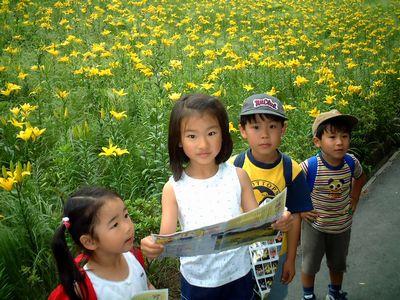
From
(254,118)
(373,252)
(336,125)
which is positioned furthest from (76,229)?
(373,252)

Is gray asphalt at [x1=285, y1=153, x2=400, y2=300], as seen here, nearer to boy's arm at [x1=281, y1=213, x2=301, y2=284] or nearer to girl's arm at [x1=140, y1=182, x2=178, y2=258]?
boy's arm at [x1=281, y1=213, x2=301, y2=284]

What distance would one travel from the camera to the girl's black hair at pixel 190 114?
5.34 feet

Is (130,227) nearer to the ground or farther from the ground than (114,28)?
nearer to the ground

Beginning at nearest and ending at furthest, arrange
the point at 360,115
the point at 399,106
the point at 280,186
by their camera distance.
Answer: the point at 280,186
the point at 360,115
the point at 399,106

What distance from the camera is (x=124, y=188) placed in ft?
10.0

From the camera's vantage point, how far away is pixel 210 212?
166cm

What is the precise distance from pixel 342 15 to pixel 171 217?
9.11m

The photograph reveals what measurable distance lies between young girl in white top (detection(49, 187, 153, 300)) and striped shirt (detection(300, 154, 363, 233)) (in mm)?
1367

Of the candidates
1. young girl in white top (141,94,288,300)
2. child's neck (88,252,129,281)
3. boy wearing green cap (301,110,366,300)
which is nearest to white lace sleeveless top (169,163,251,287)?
young girl in white top (141,94,288,300)

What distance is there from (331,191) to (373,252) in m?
1.13

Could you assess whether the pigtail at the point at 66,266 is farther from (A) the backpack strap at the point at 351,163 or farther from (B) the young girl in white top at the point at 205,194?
(A) the backpack strap at the point at 351,163

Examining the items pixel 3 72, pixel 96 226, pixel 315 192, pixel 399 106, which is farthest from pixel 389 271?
pixel 3 72

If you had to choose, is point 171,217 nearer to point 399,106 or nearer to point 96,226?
point 96,226

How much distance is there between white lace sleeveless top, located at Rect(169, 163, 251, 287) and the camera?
5.45 ft
